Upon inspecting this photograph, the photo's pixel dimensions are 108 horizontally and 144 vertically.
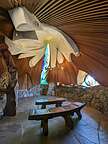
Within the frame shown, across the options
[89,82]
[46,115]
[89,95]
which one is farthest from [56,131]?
[89,82]

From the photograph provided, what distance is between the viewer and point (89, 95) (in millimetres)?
7227

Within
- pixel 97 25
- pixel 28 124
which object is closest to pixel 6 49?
pixel 28 124

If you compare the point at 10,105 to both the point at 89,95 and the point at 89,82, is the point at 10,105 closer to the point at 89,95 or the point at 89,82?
the point at 89,95

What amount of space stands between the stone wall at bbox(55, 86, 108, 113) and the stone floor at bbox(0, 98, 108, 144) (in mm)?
863

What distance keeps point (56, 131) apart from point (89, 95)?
126 inches

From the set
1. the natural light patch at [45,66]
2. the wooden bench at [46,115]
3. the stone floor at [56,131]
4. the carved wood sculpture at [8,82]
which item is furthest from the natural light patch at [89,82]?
the carved wood sculpture at [8,82]

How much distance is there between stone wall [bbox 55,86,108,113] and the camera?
20.4ft

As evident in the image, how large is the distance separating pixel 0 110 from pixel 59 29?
9.57ft

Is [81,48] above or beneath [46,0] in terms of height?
beneath

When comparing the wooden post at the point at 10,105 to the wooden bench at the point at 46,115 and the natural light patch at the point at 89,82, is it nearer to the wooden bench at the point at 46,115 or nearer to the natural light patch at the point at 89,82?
the wooden bench at the point at 46,115

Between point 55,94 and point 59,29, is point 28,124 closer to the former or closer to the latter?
point 59,29

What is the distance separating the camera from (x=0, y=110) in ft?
18.6

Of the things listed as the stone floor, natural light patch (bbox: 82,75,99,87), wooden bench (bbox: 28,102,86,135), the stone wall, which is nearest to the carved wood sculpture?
the stone floor

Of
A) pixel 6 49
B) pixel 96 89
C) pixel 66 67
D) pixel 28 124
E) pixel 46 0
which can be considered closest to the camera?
pixel 46 0
